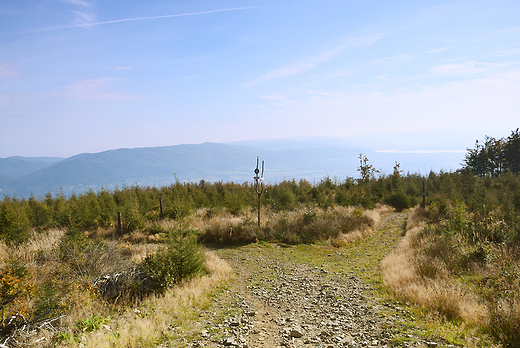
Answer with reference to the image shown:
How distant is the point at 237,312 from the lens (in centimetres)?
618

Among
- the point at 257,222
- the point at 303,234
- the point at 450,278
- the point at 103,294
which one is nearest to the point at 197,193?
the point at 257,222

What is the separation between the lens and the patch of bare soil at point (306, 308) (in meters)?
4.84

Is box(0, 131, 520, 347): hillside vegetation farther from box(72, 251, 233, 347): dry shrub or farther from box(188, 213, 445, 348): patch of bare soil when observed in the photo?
box(188, 213, 445, 348): patch of bare soil

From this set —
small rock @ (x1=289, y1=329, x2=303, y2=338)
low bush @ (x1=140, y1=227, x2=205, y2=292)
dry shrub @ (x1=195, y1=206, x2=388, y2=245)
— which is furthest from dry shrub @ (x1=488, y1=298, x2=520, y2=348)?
dry shrub @ (x1=195, y1=206, x2=388, y2=245)

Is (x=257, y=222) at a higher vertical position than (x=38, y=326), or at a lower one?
lower

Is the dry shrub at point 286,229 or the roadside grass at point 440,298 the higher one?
the roadside grass at point 440,298

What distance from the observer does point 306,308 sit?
650 cm

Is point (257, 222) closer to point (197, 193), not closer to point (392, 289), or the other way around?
point (392, 289)

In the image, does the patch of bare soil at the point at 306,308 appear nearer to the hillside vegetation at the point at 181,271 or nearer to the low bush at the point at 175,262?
the hillside vegetation at the point at 181,271

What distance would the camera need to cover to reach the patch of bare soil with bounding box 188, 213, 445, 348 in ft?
15.9

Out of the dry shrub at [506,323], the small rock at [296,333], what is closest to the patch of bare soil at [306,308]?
the small rock at [296,333]

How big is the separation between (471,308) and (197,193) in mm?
22946

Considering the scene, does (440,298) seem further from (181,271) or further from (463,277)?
(181,271)

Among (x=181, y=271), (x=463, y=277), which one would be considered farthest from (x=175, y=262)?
(x=463, y=277)
